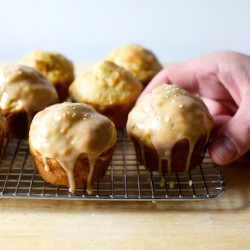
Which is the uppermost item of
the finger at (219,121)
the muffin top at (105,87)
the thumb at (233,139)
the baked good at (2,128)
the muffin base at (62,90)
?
the thumb at (233,139)

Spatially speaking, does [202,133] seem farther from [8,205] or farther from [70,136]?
[8,205]

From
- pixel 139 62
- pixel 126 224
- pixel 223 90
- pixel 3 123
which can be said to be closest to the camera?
pixel 126 224

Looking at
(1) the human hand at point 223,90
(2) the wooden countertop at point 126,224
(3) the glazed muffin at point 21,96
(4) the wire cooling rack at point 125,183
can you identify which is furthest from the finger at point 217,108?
(3) the glazed muffin at point 21,96

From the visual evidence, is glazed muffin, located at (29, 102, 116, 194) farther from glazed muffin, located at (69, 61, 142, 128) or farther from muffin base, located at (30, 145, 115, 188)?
glazed muffin, located at (69, 61, 142, 128)

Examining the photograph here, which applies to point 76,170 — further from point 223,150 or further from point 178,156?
point 223,150

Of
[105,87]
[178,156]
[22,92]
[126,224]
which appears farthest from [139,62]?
[126,224]

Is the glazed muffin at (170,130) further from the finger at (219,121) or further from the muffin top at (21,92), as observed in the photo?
the muffin top at (21,92)

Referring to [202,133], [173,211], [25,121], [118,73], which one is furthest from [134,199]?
[118,73]
